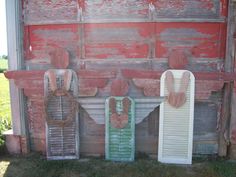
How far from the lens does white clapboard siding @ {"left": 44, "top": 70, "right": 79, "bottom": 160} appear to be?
3979 mm

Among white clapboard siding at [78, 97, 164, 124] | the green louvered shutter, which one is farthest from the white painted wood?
the green louvered shutter

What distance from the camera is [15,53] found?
4.01m

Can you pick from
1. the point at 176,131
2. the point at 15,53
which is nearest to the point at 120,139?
the point at 176,131

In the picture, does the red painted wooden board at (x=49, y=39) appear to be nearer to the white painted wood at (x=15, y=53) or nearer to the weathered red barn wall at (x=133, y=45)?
the weathered red barn wall at (x=133, y=45)

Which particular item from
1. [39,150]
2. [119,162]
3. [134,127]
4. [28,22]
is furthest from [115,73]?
[39,150]

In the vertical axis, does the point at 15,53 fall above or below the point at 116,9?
below

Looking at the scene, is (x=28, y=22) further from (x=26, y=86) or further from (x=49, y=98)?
(x=49, y=98)

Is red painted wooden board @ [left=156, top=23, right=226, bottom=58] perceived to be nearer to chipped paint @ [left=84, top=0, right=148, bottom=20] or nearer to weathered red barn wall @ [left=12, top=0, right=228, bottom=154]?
weathered red barn wall @ [left=12, top=0, right=228, bottom=154]

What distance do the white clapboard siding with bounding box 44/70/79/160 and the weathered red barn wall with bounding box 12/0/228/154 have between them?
0.87ft

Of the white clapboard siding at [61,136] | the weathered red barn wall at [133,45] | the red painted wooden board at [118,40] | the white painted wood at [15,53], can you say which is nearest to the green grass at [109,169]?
the white clapboard siding at [61,136]

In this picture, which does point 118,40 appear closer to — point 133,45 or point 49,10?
point 133,45

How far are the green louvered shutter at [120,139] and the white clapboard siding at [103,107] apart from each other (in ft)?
0.32

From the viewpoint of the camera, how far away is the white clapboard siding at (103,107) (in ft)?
12.6

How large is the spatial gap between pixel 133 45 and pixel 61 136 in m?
1.96
